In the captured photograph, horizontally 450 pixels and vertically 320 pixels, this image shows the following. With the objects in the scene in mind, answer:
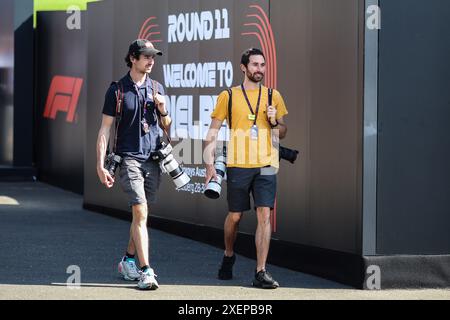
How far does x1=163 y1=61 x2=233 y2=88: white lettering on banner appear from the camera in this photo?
11852mm

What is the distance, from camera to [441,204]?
9.27 metres

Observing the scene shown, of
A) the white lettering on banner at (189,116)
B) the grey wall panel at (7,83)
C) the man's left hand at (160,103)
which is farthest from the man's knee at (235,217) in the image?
the grey wall panel at (7,83)

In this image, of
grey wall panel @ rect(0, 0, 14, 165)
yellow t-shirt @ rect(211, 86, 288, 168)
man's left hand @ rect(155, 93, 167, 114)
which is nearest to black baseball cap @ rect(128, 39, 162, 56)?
man's left hand @ rect(155, 93, 167, 114)

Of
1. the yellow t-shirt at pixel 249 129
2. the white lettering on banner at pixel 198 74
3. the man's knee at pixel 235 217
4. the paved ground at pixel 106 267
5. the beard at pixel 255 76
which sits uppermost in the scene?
the white lettering on banner at pixel 198 74

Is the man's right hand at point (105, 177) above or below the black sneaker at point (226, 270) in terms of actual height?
above

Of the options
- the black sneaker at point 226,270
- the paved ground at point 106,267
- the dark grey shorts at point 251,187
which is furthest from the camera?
the black sneaker at point 226,270

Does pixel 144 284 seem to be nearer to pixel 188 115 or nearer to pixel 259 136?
pixel 259 136

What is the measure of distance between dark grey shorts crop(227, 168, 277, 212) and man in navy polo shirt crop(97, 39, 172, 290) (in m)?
0.67

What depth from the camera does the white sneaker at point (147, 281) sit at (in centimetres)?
877

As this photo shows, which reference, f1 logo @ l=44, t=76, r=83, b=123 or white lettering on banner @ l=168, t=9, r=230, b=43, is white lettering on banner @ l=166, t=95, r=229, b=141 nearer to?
white lettering on banner @ l=168, t=9, r=230, b=43

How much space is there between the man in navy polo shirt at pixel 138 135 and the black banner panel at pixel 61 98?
9356 millimetres

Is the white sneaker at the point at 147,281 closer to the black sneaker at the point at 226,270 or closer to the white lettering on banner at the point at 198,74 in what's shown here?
the black sneaker at the point at 226,270

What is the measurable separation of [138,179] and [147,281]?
0.84m

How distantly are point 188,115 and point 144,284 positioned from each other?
13.7 ft
